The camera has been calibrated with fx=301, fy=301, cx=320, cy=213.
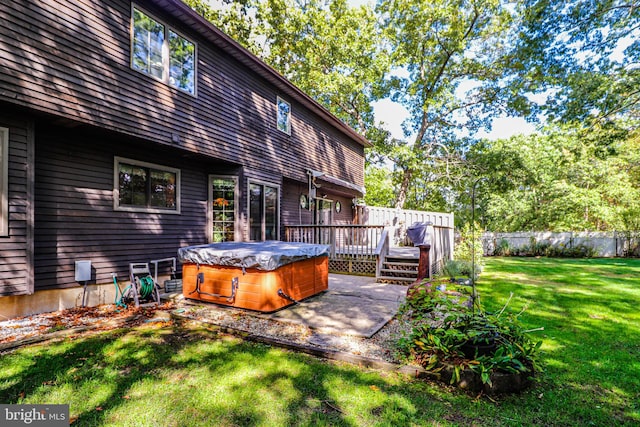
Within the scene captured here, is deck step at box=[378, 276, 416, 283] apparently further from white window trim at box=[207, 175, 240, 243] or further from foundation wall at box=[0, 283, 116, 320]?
foundation wall at box=[0, 283, 116, 320]

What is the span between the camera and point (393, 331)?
4.21 m

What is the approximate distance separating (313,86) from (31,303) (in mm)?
17829

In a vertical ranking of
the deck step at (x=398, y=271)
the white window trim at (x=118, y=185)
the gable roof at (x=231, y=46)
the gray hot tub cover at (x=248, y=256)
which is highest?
the gable roof at (x=231, y=46)

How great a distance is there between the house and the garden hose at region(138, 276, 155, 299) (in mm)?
862

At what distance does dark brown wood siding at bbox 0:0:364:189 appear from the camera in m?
4.49

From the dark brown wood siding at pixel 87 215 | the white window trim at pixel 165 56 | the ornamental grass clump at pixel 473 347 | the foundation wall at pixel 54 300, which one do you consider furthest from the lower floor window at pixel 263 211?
the ornamental grass clump at pixel 473 347

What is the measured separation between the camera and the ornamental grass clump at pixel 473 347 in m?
2.62

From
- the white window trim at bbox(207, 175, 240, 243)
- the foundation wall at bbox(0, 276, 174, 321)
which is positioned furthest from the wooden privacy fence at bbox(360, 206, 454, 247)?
the foundation wall at bbox(0, 276, 174, 321)

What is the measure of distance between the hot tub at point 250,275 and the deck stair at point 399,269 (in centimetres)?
266

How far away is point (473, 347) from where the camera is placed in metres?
2.80

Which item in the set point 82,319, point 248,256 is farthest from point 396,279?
point 82,319

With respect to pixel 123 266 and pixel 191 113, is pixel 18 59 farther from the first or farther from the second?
pixel 123 266

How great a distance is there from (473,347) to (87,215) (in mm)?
6583

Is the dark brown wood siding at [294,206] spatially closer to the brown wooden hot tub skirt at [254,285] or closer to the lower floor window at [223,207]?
the lower floor window at [223,207]
